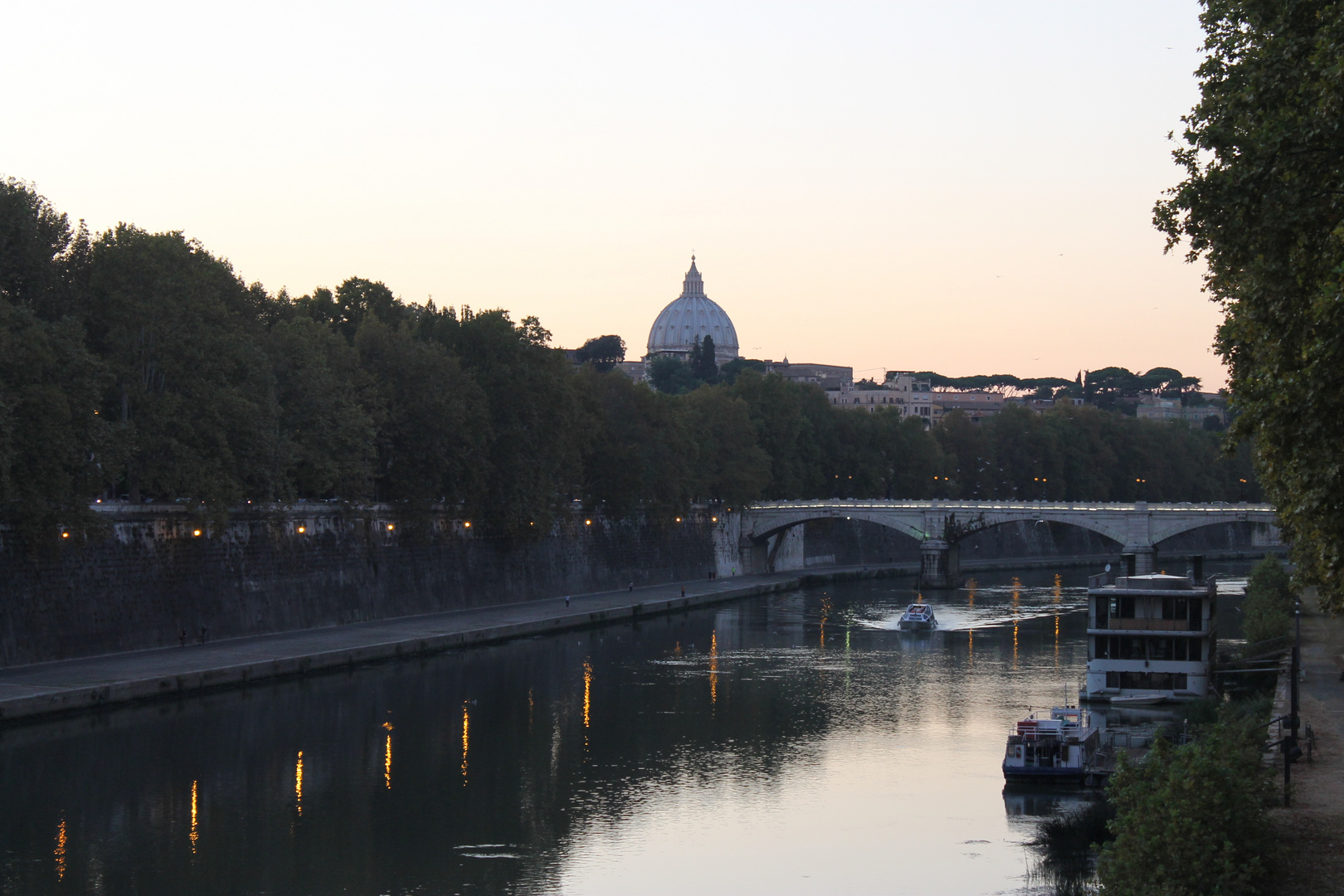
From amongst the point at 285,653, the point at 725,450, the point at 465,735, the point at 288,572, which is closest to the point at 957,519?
the point at 725,450

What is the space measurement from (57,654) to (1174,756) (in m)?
29.9

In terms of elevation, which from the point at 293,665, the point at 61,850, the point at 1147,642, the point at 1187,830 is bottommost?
the point at 61,850

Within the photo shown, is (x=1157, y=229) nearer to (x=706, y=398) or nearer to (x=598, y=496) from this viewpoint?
(x=598, y=496)

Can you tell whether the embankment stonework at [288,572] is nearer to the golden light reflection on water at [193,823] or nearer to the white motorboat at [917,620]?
the golden light reflection on water at [193,823]

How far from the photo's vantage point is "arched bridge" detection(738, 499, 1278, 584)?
253ft

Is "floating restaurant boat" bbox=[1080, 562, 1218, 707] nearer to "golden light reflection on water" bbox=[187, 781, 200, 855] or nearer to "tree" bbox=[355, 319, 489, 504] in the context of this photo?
"golden light reflection on water" bbox=[187, 781, 200, 855]

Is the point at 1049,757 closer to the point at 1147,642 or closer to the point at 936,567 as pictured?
the point at 1147,642

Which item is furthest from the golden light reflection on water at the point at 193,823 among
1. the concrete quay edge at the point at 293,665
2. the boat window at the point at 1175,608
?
the boat window at the point at 1175,608

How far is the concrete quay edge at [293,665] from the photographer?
3478 centimetres

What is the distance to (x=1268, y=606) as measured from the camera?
49969 mm

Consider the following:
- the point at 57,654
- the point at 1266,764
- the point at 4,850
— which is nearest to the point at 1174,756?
the point at 1266,764

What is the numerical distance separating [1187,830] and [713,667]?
2990cm

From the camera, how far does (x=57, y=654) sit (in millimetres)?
40719

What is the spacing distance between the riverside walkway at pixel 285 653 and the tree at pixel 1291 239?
26592mm
